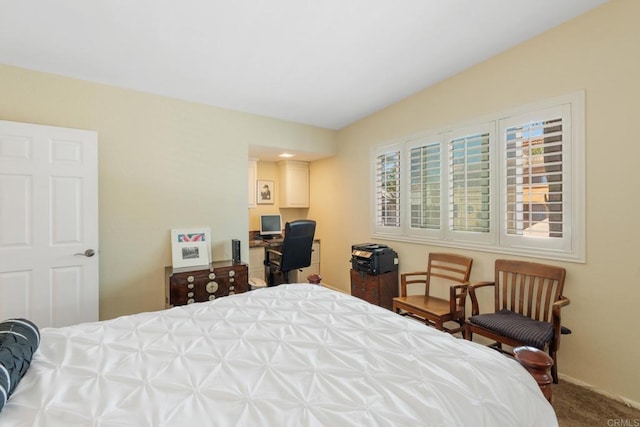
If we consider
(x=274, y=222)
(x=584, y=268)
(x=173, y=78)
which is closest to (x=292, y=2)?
(x=173, y=78)

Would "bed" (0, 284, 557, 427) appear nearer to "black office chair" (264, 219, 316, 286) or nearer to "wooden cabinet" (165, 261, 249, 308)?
"wooden cabinet" (165, 261, 249, 308)

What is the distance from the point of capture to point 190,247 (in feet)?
10.3

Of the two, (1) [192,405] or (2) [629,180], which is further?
(2) [629,180]

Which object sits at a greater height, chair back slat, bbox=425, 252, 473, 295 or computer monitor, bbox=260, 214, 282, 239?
computer monitor, bbox=260, 214, 282, 239

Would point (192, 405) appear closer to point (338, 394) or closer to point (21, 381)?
point (338, 394)

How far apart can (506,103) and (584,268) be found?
1.50m

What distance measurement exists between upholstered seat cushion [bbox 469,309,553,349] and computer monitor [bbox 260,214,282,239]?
121 inches

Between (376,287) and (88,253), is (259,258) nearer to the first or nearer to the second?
(376,287)

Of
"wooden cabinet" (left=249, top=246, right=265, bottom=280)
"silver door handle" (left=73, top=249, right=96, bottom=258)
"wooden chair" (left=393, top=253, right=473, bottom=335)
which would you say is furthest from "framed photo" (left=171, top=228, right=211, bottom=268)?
"wooden chair" (left=393, top=253, right=473, bottom=335)

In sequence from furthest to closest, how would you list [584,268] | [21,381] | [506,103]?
[506,103]
[584,268]
[21,381]

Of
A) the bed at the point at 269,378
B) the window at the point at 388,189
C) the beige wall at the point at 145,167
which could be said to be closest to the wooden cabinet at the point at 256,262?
the beige wall at the point at 145,167

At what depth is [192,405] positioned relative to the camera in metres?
0.90

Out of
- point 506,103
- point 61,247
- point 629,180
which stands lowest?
point 61,247

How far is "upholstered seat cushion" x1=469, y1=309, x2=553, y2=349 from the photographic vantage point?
6.33ft
